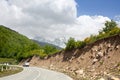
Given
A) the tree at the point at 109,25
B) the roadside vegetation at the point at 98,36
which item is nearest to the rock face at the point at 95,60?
the roadside vegetation at the point at 98,36

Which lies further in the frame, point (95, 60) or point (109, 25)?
point (109, 25)

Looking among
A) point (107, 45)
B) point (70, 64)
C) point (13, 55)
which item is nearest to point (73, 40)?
point (70, 64)

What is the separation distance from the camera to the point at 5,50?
140625mm

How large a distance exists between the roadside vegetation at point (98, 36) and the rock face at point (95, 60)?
35.0 inches

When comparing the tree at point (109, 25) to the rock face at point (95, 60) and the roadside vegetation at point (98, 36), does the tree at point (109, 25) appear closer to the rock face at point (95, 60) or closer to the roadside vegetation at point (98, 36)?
the roadside vegetation at point (98, 36)

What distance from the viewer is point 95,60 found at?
41.4m

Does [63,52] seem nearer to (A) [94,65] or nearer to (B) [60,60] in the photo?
(B) [60,60]

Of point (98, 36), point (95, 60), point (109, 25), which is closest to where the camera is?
point (95, 60)

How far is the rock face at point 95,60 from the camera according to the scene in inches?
1303

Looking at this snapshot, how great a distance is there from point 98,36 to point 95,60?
282 inches

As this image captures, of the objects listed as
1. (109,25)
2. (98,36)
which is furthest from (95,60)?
(109,25)

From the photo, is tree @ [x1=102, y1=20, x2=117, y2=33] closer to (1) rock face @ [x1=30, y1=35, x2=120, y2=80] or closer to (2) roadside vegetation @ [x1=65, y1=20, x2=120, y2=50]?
(2) roadside vegetation @ [x1=65, y1=20, x2=120, y2=50]

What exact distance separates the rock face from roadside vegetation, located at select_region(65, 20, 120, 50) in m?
0.89

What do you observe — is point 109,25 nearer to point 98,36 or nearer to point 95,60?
point 98,36
